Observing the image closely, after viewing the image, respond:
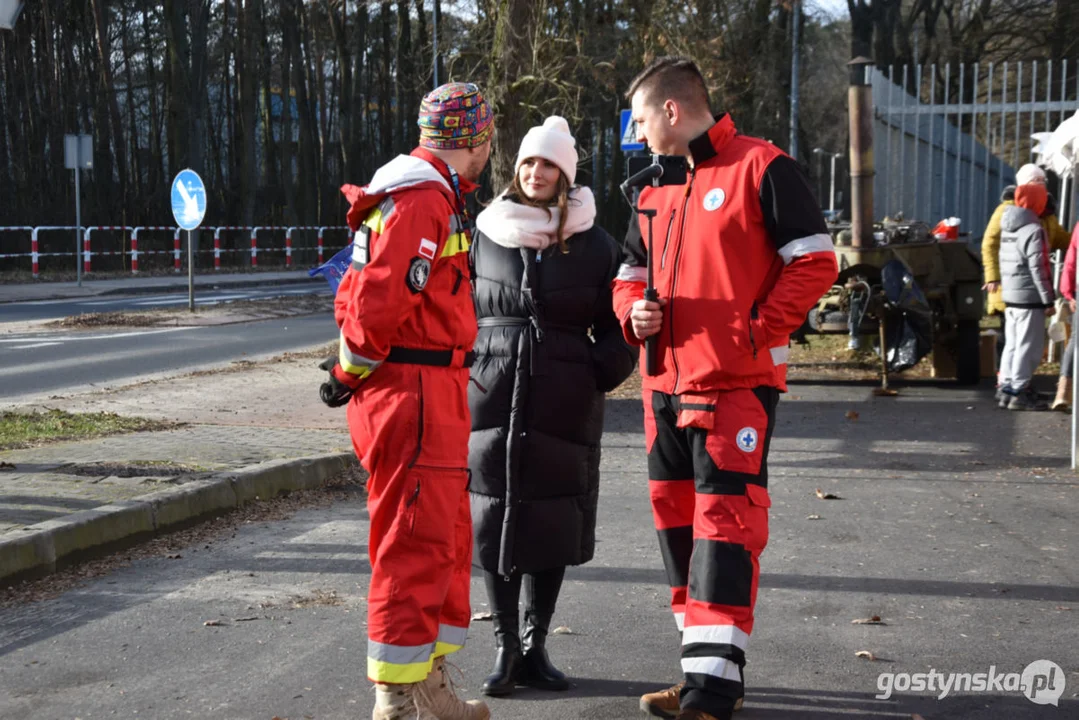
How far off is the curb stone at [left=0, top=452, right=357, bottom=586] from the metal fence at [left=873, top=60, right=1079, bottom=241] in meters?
9.68

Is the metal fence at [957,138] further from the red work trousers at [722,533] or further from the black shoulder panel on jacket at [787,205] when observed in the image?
the red work trousers at [722,533]

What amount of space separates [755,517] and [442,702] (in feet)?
3.64

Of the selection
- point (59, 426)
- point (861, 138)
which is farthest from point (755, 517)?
point (861, 138)

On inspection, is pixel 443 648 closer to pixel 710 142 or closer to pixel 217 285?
pixel 710 142

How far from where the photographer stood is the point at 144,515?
659 centimetres

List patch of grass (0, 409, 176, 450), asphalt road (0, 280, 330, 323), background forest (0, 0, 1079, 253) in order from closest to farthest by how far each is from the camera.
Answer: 1. patch of grass (0, 409, 176, 450)
2. asphalt road (0, 280, 330, 323)
3. background forest (0, 0, 1079, 253)

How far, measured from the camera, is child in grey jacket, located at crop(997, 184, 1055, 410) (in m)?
11.3

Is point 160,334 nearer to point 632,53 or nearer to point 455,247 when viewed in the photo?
point 632,53

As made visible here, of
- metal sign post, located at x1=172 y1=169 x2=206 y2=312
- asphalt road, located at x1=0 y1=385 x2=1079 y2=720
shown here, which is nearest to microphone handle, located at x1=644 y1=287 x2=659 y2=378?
asphalt road, located at x1=0 y1=385 x2=1079 y2=720

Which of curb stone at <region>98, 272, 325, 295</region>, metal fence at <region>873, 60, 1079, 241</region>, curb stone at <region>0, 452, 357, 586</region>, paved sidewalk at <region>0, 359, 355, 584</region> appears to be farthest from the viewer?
curb stone at <region>98, 272, 325, 295</region>

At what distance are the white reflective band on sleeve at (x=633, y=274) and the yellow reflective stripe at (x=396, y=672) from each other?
4.83ft

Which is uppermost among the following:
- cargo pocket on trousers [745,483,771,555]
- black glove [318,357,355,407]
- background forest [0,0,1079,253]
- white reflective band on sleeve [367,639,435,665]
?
background forest [0,0,1079,253]

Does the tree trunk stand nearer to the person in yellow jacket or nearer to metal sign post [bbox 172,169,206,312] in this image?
the person in yellow jacket

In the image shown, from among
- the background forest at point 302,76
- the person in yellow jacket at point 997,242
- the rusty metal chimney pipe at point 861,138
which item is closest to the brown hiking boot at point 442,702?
the person in yellow jacket at point 997,242
